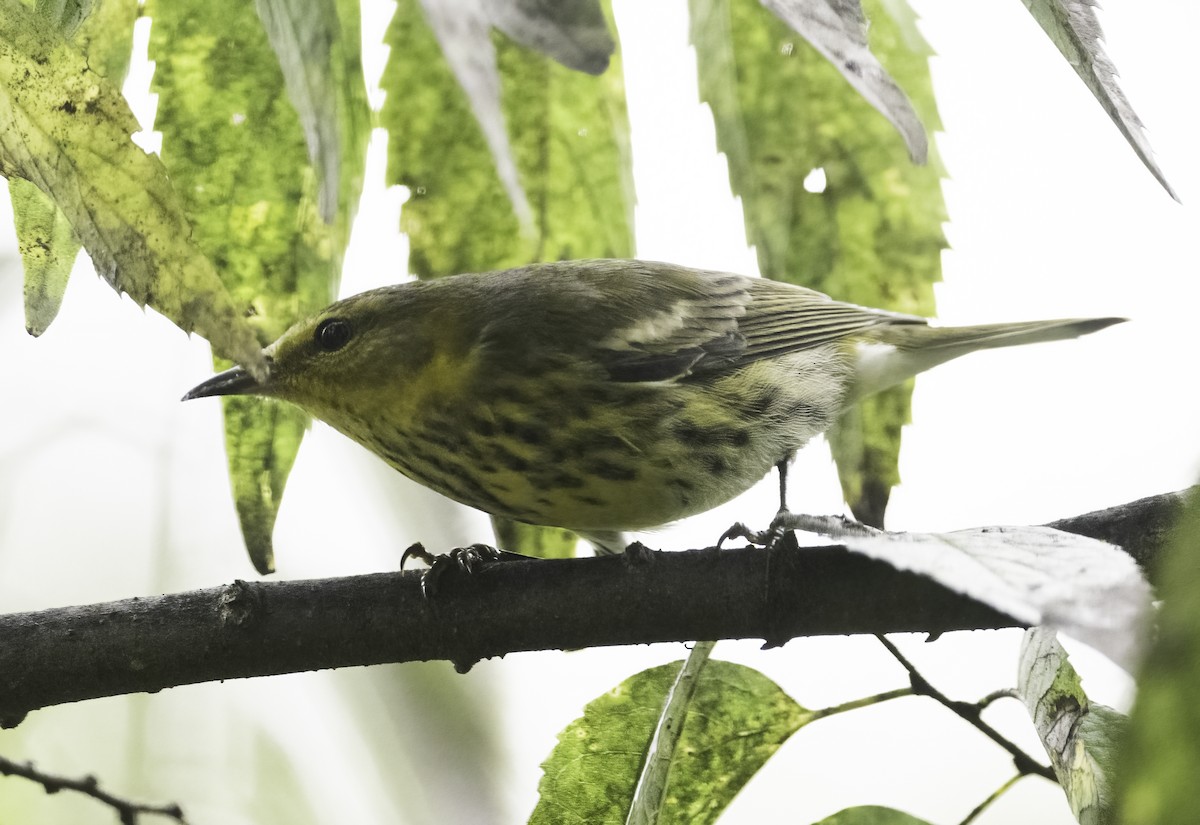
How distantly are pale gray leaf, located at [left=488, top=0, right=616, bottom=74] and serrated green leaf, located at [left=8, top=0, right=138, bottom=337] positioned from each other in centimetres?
34

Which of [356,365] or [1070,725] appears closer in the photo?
[1070,725]

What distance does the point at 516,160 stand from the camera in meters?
0.96

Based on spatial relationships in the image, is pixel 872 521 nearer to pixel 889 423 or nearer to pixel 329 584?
pixel 889 423

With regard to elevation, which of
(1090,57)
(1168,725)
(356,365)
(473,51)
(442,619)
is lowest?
(1168,725)

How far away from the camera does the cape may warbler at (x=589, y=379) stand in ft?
3.95

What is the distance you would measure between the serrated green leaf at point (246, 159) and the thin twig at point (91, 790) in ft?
0.81

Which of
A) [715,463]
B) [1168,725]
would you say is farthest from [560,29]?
[715,463]

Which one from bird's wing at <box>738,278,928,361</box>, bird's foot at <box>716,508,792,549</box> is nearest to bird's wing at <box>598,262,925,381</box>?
bird's wing at <box>738,278,928,361</box>

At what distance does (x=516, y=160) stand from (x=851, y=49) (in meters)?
0.45

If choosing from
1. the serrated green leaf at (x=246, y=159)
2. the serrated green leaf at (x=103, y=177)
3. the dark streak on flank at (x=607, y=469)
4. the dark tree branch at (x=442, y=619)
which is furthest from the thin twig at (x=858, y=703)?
the serrated green leaf at (x=103, y=177)

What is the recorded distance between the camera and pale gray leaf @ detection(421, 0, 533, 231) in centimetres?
63

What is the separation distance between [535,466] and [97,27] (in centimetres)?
61

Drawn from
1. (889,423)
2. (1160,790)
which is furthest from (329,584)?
(1160,790)

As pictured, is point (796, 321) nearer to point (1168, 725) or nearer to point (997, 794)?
point (997, 794)
